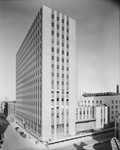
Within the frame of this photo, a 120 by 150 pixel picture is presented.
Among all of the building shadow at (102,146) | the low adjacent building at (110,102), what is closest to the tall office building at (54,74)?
the building shadow at (102,146)

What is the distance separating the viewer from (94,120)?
15109 mm

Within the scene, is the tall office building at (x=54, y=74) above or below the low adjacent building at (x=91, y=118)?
above

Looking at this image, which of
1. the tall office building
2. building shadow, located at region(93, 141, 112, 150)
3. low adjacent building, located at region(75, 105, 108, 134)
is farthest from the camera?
low adjacent building, located at region(75, 105, 108, 134)

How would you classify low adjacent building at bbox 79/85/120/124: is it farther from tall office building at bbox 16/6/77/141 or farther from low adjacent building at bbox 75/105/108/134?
tall office building at bbox 16/6/77/141

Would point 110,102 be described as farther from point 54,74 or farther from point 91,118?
point 54,74

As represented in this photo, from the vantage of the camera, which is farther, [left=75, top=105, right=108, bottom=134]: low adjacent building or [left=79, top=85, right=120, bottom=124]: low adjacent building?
[left=79, top=85, right=120, bottom=124]: low adjacent building

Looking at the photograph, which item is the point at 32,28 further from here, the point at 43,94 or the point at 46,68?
the point at 43,94

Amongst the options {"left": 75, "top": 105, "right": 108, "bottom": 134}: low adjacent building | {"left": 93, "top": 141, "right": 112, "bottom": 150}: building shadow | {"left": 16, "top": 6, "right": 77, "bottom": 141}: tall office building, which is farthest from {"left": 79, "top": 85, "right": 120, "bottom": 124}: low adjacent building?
{"left": 93, "top": 141, "right": 112, "bottom": 150}: building shadow

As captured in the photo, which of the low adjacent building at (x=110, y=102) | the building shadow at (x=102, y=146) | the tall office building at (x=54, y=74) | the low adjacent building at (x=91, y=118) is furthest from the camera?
the low adjacent building at (x=110, y=102)

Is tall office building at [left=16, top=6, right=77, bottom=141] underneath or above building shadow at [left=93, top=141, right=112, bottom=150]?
above

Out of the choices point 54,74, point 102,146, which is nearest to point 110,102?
point 102,146

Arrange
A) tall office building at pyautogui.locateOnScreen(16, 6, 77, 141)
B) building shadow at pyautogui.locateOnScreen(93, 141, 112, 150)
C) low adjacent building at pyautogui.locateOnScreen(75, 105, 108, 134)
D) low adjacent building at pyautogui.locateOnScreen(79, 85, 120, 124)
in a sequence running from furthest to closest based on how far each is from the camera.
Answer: low adjacent building at pyautogui.locateOnScreen(79, 85, 120, 124) → low adjacent building at pyautogui.locateOnScreen(75, 105, 108, 134) → tall office building at pyautogui.locateOnScreen(16, 6, 77, 141) → building shadow at pyautogui.locateOnScreen(93, 141, 112, 150)

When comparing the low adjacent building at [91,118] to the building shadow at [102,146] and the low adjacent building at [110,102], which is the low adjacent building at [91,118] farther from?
the building shadow at [102,146]

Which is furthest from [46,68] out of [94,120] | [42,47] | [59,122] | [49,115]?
[94,120]
